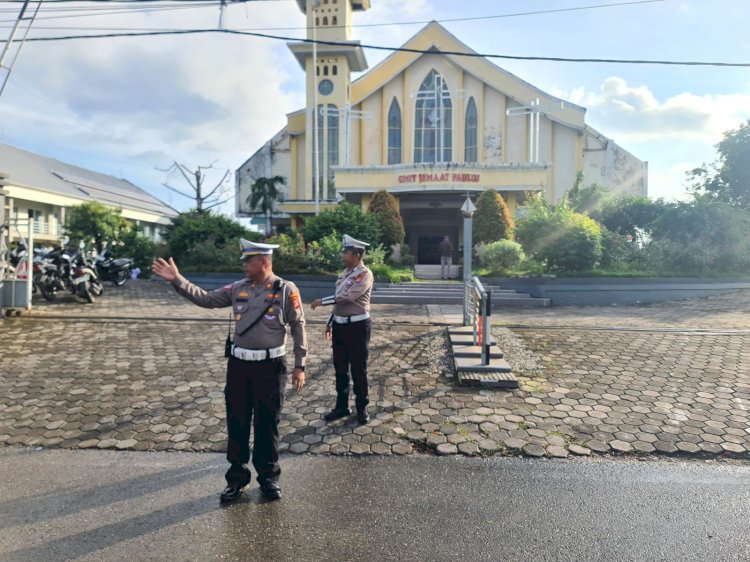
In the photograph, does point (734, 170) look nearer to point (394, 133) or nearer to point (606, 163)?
point (606, 163)

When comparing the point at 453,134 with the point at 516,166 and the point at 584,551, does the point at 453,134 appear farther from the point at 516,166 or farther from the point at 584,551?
the point at 584,551

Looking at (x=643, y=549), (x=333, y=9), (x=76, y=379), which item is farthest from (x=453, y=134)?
(x=643, y=549)

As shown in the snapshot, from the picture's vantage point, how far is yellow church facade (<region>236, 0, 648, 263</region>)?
26.5m

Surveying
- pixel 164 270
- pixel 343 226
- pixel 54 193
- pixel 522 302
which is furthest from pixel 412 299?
pixel 54 193

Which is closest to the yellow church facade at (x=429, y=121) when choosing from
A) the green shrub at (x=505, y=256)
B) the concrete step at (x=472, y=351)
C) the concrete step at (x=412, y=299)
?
the green shrub at (x=505, y=256)

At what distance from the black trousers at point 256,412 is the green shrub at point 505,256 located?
1259 cm

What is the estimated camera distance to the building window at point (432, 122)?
27.1 meters

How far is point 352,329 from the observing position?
4652 millimetres

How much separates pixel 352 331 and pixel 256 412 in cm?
151

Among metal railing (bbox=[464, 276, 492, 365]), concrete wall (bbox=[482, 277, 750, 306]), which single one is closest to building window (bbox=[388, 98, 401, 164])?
→ concrete wall (bbox=[482, 277, 750, 306])

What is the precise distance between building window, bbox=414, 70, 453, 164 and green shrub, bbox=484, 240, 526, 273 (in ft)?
42.9

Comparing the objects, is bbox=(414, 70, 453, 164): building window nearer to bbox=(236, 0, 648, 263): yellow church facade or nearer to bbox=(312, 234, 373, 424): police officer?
bbox=(236, 0, 648, 263): yellow church facade

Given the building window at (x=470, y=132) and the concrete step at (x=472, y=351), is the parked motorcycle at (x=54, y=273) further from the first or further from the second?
the building window at (x=470, y=132)

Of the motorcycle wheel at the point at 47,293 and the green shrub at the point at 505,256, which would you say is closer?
the motorcycle wheel at the point at 47,293
